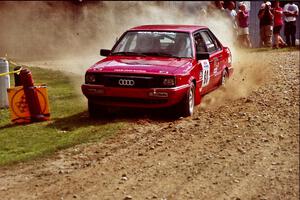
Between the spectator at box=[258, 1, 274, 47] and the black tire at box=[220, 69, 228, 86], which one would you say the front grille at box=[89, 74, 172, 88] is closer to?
the black tire at box=[220, 69, 228, 86]

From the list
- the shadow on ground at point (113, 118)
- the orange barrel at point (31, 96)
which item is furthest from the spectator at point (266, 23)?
the orange barrel at point (31, 96)

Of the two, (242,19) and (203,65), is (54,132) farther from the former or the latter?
(242,19)

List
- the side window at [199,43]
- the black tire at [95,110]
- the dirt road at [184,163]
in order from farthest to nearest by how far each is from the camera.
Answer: the side window at [199,43] < the black tire at [95,110] < the dirt road at [184,163]

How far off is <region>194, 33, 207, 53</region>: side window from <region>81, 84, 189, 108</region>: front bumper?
1.42 meters

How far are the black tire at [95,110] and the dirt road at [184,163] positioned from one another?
65cm

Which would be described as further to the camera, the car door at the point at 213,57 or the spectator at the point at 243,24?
the spectator at the point at 243,24

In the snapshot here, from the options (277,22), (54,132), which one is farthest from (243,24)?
(54,132)

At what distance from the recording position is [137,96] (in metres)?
8.97

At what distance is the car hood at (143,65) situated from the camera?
9.02 metres

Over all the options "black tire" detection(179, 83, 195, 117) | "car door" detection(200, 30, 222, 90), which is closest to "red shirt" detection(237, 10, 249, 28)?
"car door" detection(200, 30, 222, 90)

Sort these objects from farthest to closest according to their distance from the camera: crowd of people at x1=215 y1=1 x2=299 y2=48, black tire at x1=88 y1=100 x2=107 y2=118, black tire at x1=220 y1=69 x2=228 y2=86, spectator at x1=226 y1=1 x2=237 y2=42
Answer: spectator at x1=226 y1=1 x2=237 y2=42 → crowd of people at x1=215 y1=1 x2=299 y2=48 → black tire at x1=220 y1=69 x2=228 y2=86 → black tire at x1=88 y1=100 x2=107 y2=118

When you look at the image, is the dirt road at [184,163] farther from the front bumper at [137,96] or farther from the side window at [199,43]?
the side window at [199,43]

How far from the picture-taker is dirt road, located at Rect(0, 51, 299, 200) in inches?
229

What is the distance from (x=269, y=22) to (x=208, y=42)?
10099 mm
